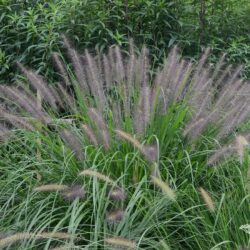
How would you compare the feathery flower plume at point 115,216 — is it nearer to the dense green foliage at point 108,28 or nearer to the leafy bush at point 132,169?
the leafy bush at point 132,169

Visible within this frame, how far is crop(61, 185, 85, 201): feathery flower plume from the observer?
8.34 feet

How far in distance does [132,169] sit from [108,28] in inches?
89.6

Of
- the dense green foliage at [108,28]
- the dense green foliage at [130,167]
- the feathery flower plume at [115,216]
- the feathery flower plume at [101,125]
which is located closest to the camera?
the feathery flower plume at [115,216]

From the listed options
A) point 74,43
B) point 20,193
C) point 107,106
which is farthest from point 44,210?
point 74,43

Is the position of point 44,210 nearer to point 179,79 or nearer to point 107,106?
point 107,106

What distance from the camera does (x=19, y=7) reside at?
17.1 ft

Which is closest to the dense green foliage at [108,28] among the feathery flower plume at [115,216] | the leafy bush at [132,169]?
the leafy bush at [132,169]

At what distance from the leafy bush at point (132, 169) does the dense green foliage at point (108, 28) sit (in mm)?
1311

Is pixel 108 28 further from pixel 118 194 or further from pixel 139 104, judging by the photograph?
pixel 118 194

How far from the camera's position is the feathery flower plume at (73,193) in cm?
254

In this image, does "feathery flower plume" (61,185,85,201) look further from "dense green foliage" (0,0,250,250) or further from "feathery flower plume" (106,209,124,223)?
"feathery flower plume" (106,209,124,223)

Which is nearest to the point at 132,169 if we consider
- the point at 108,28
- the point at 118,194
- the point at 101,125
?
the point at 101,125

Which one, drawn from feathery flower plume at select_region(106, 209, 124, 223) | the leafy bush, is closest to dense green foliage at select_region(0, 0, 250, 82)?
the leafy bush

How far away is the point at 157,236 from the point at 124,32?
2.76m
